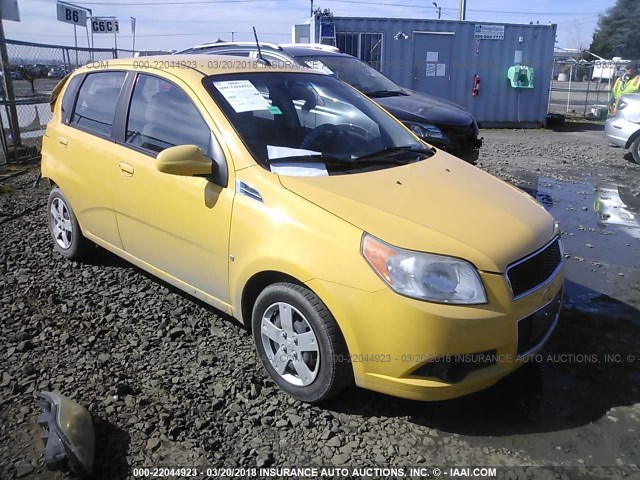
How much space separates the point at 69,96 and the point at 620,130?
31.2 ft

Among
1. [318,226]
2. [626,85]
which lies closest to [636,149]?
[626,85]

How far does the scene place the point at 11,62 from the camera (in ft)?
28.7

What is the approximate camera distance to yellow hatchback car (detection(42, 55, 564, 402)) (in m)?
2.50

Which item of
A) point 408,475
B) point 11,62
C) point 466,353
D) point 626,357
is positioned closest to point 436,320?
point 466,353

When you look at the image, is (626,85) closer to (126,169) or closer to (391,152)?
(391,152)

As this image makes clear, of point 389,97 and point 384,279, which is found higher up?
point 389,97

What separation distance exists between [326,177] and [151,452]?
5.42ft

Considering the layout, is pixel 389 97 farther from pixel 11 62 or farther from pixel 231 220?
pixel 11 62

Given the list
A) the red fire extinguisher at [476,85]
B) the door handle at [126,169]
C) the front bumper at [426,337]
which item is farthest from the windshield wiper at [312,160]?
the red fire extinguisher at [476,85]

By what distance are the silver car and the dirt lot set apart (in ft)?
21.0

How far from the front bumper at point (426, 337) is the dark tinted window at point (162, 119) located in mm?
1379

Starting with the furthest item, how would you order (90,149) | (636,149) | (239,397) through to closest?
(636,149) → (90,149) → (239,397)

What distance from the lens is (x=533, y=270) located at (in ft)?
9.01

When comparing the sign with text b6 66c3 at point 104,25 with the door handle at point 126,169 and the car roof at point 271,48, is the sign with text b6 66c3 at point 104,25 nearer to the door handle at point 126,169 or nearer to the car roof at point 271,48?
the car roof at point 271,48
